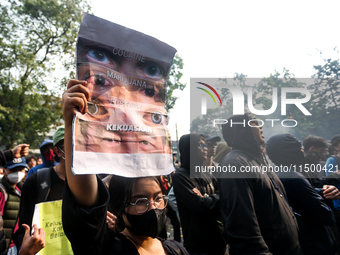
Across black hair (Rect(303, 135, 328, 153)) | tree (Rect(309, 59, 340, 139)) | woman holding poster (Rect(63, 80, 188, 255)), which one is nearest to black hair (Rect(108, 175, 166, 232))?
woman holding poster (Rect(63, 80, 188, 255))

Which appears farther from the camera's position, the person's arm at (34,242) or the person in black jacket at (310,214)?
the person in black jacket at (310,214)

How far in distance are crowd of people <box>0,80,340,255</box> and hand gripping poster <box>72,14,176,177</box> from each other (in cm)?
10

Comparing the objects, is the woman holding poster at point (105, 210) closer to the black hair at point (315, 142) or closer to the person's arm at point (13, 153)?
the person's arm at point (13, 153)

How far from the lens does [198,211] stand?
2834 mm

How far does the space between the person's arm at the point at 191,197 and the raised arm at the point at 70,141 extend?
6.09ft

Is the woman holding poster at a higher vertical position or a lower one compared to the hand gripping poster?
lower

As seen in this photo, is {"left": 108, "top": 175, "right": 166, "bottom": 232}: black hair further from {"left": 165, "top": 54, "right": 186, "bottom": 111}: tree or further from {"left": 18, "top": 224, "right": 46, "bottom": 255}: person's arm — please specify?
{"left": 165, "top": 54, "right": 186, "bottom": 111}: tree

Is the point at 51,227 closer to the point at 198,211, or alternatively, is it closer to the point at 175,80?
the point at 198,211

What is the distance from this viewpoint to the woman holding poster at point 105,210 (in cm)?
112

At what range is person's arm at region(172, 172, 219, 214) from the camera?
2.84 meters

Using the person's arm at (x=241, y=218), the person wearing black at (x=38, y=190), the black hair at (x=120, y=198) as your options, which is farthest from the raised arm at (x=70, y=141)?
the person wearing black at (x=38, y=190)

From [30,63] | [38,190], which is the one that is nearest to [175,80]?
[30,63]

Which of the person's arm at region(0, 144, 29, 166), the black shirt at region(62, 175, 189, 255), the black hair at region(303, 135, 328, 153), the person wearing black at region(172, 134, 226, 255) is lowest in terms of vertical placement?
the person wearing black at region(172, 134, 226, 255)

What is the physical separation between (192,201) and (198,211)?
4.7 inches
